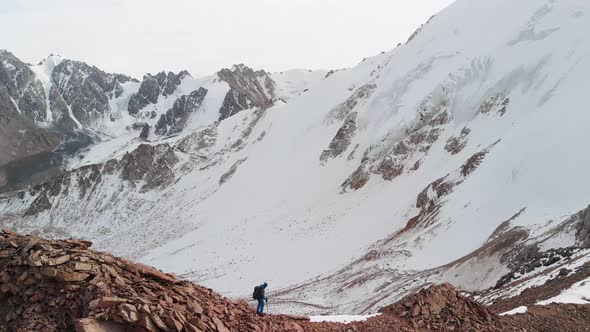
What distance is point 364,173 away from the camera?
63.5m

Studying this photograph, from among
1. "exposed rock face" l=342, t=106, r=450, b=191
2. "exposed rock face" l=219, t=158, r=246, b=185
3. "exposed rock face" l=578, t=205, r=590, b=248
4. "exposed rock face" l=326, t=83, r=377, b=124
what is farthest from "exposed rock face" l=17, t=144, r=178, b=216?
"exposed rock face" l=578, t=205, r=590, b=248

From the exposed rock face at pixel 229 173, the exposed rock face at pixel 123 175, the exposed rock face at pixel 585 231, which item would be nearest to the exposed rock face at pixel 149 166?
the exposed rock face at pixel 123 175

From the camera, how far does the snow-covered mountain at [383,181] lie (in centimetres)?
3315

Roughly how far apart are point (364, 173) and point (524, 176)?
96.3ft

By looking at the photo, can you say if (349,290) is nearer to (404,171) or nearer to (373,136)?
(404,171)

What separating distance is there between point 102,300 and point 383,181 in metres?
52.2

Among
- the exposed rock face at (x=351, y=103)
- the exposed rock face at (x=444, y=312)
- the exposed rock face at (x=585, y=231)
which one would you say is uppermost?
the exposed rock face at (x=351, y=103)

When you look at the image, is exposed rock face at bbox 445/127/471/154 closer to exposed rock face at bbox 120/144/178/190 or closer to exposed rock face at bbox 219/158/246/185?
exposed rock face at bbox 219/158/246/185

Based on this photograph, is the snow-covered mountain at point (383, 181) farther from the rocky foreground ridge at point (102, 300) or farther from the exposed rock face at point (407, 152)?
the rocky foreground ridge at point (102, 300)

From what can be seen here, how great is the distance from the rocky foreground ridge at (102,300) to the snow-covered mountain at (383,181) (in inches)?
702

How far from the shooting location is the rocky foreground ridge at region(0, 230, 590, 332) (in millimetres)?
9695

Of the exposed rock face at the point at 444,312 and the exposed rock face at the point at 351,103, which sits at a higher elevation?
the exposed rock face at the point at 351,103

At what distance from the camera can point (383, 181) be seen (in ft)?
196

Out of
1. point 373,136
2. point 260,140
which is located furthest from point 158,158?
point 373,136
